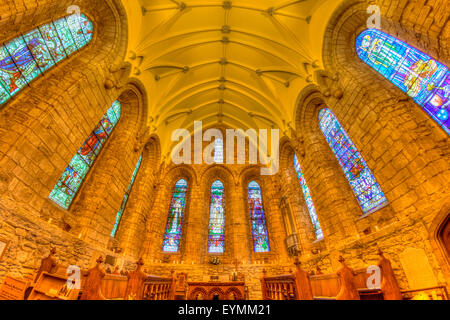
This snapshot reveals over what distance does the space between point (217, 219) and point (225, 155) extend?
4823mm

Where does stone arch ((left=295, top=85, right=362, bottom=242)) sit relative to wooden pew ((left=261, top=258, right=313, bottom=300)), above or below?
above

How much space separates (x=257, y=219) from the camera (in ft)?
41.2

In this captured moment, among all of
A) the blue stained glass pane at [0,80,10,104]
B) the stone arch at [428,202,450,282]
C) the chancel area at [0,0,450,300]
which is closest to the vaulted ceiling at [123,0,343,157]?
the chancel area at [0,0,450,300]

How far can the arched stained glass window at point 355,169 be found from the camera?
21.8ft

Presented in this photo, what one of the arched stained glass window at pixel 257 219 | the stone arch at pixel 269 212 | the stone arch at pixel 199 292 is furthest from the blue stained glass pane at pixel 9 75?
the arched stained glass window at pixel 257 219

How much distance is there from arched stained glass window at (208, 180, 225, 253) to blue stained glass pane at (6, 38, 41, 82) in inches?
415

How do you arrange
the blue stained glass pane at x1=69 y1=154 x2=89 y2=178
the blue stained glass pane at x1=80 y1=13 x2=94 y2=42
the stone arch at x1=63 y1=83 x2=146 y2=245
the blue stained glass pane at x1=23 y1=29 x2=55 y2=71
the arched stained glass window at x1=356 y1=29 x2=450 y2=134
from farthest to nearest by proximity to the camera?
the blue stained glass pane at x1=80 y1=13 x2=94 y2=42 → the blue stained glass pane at x1=69 y1=154 x2=89 y2=178 → the stone arch at x1=63 y1=83 x2=146 y2=245 → the blue stained glass pane at x1=23 y1=29 x2=55 y2=71 → the arched stained glass window at x1=356 y1=29 x2=450 y2=134

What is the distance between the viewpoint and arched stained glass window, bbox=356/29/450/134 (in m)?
4.86

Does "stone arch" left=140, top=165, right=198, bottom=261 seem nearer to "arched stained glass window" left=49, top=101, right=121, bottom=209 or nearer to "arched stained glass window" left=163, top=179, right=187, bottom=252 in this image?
"arched stained glass window" left=163, top=179, right=187, bottom=252

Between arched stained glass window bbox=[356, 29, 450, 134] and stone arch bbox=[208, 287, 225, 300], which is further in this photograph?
stone arch bbox=[208, 287, 225, 300]

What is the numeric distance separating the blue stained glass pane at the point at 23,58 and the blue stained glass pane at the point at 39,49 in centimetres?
13

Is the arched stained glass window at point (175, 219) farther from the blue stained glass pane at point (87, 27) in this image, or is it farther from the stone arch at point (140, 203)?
the blue stained glass pane at point (87, 27)

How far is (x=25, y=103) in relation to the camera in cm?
520

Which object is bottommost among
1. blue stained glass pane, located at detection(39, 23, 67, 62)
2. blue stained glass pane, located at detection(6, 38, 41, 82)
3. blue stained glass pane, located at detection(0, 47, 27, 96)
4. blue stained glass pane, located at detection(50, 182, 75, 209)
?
blue stained glass pane, located at detection(50, 182, 75, 209)
